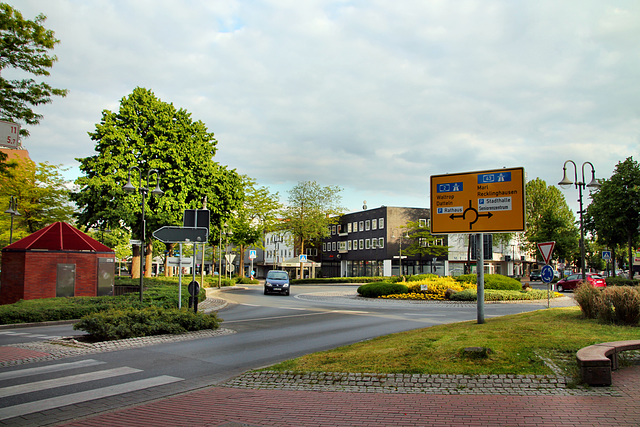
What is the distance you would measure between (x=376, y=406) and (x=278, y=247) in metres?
99.2

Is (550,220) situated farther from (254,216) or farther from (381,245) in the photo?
(254,216)

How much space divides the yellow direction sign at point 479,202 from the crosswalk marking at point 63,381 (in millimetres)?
9022

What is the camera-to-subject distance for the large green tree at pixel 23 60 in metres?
11.9

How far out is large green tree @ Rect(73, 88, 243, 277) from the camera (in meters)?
30.5

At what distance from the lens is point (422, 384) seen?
7230mm

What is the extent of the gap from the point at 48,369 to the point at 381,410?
252 inches

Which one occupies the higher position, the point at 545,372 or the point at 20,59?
the point at 20,59

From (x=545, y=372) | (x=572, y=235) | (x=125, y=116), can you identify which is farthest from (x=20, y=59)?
(x=572, y=235)

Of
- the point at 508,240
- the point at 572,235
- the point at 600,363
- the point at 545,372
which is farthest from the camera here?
the point at 508,240

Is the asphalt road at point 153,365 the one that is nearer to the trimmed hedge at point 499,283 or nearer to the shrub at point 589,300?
the shrub at point 589,300

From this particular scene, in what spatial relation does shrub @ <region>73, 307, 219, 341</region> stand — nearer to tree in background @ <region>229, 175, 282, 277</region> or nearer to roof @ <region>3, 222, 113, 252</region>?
roof @ <region>3, 222, 113, 252</region>

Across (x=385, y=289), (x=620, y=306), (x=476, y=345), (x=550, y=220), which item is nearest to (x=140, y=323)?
(x=476, y=345)

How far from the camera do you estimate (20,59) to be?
40.6ft

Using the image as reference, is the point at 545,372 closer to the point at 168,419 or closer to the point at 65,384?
the point at 168,419
